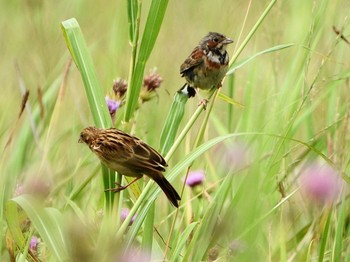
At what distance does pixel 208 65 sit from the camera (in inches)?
121

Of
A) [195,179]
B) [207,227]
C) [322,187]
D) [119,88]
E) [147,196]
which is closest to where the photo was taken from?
[322,187]

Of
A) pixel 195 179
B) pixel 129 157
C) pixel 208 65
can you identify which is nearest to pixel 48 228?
pixel 129 157

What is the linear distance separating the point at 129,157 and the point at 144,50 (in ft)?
0.95

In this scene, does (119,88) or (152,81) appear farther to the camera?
(152,81)

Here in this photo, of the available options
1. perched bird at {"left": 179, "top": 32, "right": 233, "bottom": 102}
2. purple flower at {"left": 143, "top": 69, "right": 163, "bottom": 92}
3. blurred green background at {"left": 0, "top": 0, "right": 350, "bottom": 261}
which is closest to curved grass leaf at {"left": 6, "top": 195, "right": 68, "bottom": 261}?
blurred green background at {"left": 0, "top": 0, "right": 350, "bottom": 261}

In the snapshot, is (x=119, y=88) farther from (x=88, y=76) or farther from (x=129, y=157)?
(x=129, y=157)

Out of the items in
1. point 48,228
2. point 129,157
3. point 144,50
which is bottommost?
point 48,228

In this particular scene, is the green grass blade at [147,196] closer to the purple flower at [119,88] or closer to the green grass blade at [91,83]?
the green grass blade at [91,83]

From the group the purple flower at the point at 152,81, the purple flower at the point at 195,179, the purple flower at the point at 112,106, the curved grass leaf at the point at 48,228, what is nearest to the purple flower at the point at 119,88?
the purple flower at the point at 112,106

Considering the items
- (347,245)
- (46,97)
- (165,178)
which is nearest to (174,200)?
(165,178)

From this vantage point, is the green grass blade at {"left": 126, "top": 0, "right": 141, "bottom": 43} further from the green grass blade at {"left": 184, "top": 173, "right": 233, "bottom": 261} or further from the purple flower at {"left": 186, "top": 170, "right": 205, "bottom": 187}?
the purple flower at {"left": 186, "top": 170, "right": 205, "bottom": 187}

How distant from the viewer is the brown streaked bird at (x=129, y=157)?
2.12 meters

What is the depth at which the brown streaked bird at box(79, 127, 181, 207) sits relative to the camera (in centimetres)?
212

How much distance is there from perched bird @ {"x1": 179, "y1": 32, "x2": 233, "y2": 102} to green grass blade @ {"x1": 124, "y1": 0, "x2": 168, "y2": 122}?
0.59m
